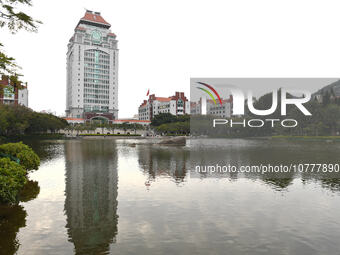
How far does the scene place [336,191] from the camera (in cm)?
1459

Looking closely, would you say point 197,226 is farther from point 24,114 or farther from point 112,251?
point 24,114

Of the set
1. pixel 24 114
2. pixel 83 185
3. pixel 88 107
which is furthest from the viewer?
pixel 88 107

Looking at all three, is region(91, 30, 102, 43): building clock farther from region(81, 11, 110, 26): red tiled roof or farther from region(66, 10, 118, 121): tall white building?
region(81, 11, 110, 26): red tiled roof

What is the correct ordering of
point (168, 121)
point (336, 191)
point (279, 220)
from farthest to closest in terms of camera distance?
point (168, 121) < point (336, 191) < point (279, 220)

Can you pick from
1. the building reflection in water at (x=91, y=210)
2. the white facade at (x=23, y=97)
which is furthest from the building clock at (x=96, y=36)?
the building reflection in water at (x=91, y=210)

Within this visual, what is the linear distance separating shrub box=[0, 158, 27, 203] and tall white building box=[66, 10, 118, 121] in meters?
135

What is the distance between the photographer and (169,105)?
517 ft

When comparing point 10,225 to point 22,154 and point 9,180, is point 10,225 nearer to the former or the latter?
point 9,180

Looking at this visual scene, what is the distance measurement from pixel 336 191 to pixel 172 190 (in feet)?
27.5

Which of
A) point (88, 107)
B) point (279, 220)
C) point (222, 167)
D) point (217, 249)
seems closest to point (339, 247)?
point (279, 220)

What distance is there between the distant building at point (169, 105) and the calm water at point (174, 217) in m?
141

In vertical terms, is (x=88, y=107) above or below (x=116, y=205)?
above

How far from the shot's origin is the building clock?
151500mm

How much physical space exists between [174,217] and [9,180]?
6340 millimetres
